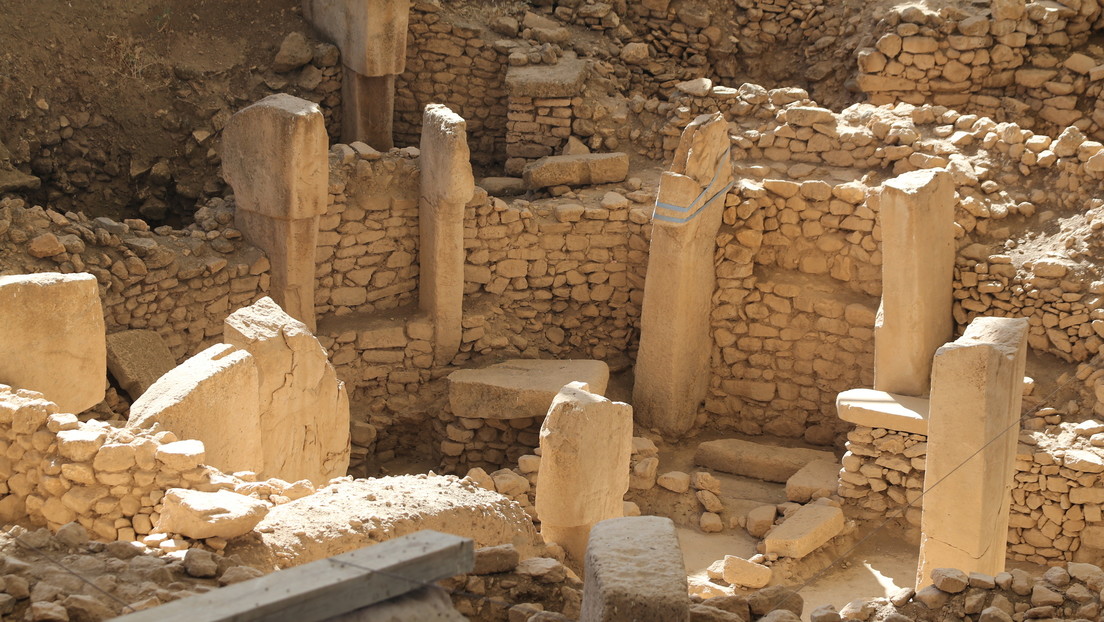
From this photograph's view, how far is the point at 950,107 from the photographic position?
11281 millimetres

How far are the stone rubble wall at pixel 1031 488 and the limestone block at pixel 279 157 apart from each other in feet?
14.2

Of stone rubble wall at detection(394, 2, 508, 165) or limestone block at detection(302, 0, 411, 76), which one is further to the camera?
stone rubble wall at detection(394, 2, 508, 165)

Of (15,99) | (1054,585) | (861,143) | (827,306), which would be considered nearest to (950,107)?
(861,143)

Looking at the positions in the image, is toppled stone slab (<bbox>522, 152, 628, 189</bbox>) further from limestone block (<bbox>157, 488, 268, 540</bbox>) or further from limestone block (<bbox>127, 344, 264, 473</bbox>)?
limestone block (<bbox>157, 488, 268, 540</bbox>)

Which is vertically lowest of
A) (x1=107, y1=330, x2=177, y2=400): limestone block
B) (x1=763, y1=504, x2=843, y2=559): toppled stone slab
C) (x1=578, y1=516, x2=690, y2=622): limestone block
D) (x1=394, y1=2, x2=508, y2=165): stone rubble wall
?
(x1=763, y1=504, x2=843, y2=559): toppled stone slab

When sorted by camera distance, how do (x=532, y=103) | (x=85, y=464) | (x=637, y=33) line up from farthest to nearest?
(x=637, y=33) < (x=532, y=103) < (x=85, y=464)

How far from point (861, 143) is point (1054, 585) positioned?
6000mm

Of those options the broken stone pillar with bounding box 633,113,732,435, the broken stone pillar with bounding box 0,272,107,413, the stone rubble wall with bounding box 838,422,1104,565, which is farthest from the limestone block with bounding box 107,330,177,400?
the stone rubble wall with bounding box 838,422,1104,565

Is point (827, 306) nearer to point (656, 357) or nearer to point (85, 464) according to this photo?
point (656, 357)

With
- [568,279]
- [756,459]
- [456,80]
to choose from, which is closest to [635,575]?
[756,459]

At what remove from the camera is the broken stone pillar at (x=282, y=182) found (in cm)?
877

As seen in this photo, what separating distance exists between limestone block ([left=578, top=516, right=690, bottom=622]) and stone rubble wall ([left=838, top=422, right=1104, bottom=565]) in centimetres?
452

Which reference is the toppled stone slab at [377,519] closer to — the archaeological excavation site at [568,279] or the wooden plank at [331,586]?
the archaeological excavation site at [568,279]

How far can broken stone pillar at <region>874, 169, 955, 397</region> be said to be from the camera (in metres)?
8.38
